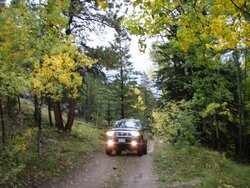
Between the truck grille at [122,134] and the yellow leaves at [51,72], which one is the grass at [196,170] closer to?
the truck grille at [122,134]

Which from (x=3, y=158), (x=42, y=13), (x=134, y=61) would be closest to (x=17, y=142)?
(x=3, y=158)

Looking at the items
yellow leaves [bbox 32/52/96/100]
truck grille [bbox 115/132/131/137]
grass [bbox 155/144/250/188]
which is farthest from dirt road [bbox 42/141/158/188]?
yellow leaves [bbox 32/52/96/100]

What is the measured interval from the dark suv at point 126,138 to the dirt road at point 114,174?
1.54 feet

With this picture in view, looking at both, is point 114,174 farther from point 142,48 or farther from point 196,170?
point 142,48

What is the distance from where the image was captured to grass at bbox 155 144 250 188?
10.2 metres

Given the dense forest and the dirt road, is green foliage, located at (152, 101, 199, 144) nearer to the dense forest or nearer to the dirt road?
the dense forest

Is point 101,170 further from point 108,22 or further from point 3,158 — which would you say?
point 108,22

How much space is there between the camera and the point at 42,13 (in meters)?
11.9

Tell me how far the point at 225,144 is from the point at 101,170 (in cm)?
1291

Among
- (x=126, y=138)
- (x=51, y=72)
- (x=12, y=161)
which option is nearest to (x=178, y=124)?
(x=126, y=138)

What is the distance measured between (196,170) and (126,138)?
4.21m

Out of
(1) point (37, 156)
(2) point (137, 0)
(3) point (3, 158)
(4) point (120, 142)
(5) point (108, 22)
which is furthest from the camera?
(5) point (108, 22)

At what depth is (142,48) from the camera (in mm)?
5145

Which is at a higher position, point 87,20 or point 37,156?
point 87,20
